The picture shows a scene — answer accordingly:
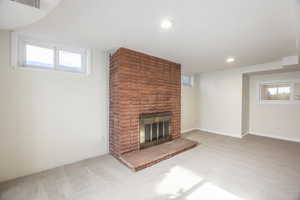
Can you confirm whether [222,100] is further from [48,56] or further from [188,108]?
[48,56]

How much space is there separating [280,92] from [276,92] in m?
0.10

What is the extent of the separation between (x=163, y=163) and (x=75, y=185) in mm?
1597

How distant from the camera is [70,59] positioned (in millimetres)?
2812

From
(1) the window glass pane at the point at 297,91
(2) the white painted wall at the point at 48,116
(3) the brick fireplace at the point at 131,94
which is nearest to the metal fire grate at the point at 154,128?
(3) the brick fireplace at the point at 131,94

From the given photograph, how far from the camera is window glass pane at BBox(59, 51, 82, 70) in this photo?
2.70 metres

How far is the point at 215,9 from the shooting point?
1.68m

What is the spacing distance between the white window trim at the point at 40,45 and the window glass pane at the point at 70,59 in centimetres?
6

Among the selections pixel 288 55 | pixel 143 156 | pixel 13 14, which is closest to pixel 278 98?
pixel 288 55

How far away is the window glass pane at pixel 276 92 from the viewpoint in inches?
172

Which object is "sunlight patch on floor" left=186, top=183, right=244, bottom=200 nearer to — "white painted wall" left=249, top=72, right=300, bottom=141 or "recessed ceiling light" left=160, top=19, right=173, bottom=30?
"recessed ceiling light" left=160, top=19, right=173, bottom=30

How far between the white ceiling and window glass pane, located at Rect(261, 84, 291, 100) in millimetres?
1952

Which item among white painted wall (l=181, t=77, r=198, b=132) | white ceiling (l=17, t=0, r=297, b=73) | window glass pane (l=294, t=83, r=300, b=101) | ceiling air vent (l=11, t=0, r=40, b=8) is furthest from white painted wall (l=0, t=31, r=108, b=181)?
window glass pane (l=294, t=83, r=300, b=101)

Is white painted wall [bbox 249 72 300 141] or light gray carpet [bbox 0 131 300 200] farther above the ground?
white painted wall [bbox 249 72 300 141]

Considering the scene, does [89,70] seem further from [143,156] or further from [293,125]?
[293,125]
